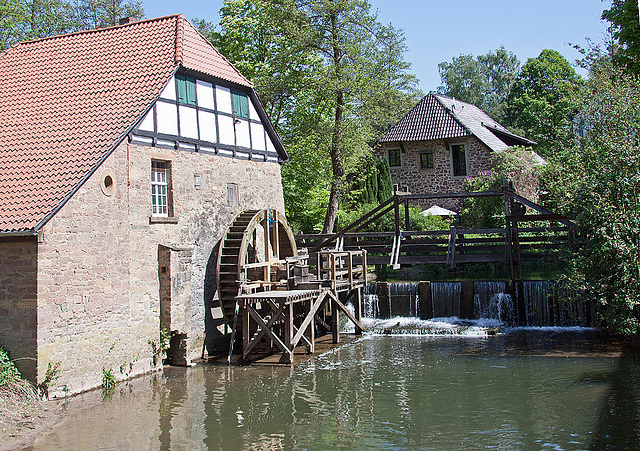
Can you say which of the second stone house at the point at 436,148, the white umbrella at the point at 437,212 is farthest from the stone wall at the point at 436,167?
the white umbrella at the point at 437,212

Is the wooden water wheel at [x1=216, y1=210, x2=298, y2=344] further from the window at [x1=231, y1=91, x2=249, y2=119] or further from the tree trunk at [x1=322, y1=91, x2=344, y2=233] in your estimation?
the tree trunk at [x1=322, y1=91, x2=344, y2=233]

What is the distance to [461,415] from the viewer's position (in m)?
10.8

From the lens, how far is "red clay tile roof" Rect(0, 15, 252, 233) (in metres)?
12.6

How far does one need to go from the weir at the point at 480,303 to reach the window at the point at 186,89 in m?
8.34

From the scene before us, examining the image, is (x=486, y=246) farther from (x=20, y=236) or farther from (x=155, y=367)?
(x=20, y=236)

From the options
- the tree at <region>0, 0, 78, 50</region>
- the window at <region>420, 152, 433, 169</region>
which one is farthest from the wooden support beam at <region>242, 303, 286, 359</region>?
the window at <region>420, 152, 433, 169</region>

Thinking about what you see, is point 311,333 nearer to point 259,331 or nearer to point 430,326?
point 259,331

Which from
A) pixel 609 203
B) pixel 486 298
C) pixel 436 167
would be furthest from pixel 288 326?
pixel 436 167

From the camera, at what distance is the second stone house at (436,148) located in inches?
1224

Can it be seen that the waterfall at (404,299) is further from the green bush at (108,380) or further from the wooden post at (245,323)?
the green bush at (108,380)

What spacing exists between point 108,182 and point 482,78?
52638 mm

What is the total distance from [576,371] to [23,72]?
14417 millimetres

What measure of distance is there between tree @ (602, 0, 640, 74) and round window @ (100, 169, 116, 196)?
47.3 ft

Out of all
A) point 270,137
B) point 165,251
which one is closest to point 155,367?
point 165,251
